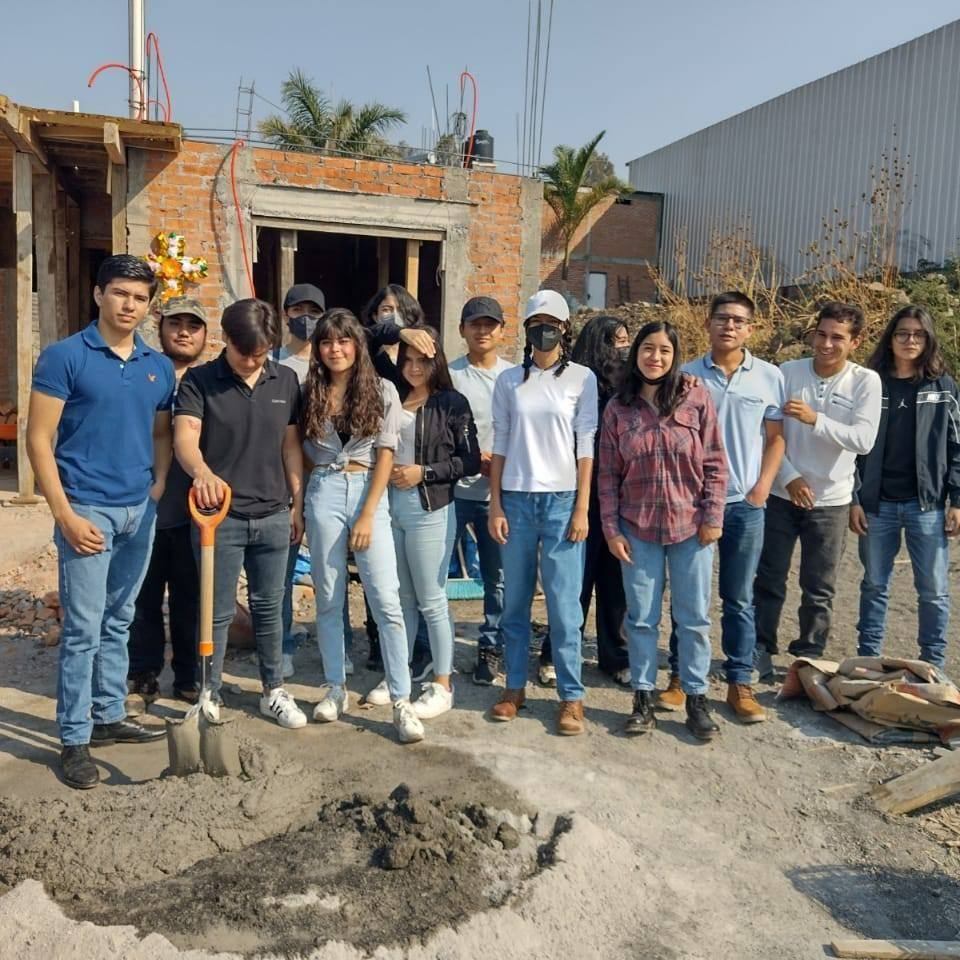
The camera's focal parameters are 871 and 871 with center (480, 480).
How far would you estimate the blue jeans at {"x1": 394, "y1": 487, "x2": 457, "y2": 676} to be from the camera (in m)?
4.27

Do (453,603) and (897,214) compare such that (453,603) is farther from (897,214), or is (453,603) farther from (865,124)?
(865,124)

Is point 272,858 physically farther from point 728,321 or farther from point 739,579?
point 728,321

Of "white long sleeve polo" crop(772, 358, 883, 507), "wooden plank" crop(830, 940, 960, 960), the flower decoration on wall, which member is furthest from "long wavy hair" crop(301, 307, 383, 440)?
the flower decoration on wall

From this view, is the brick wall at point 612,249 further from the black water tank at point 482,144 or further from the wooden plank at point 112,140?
the wooden plank at point 112,140

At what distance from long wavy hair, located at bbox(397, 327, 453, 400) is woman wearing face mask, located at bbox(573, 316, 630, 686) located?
2.56 feet

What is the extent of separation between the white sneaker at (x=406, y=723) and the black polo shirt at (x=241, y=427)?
1101mm

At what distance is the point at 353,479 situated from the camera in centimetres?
411

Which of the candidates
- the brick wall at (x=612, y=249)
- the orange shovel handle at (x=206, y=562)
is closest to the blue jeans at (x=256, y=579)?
the orange shovel handle at (x=206, y=562)

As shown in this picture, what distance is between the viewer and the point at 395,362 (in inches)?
184

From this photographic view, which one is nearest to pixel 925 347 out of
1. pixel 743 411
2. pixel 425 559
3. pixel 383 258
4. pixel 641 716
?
pixel 743 411

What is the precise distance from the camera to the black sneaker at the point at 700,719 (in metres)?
4.10

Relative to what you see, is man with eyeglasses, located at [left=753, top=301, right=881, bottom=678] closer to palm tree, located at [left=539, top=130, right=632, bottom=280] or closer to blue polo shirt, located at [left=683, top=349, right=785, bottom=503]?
blue polo shirt, located at [left=683, top=349, right=785, bottom=503]

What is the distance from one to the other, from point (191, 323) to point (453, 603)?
2874mm

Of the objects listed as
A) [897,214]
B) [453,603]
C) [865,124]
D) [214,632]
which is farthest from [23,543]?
[865,124]
